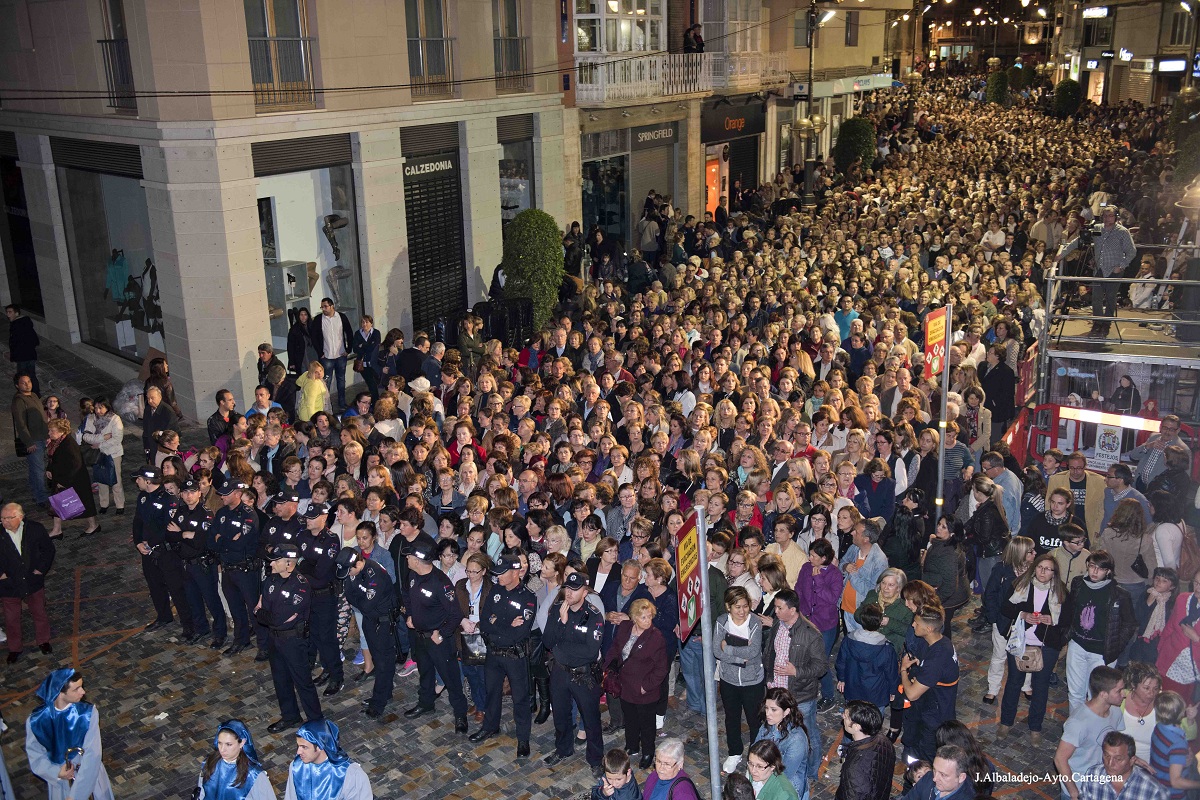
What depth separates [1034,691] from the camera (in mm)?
9133

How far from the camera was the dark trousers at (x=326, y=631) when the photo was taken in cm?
980

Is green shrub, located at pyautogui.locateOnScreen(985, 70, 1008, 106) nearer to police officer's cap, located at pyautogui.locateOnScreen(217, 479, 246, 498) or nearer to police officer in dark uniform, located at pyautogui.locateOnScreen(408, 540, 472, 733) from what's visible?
police officer's cap, located at pyautogui.locateOnScreen(217, 479, 246, 498)

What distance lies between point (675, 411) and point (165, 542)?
572cm

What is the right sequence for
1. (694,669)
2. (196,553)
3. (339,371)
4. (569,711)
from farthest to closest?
(339,371), (196,553), (694,669), (569,711)

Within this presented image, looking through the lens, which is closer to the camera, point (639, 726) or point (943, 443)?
point (639, 726)

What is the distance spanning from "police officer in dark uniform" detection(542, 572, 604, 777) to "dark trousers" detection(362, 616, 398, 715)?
1180mm

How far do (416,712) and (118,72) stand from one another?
1337 centimetres

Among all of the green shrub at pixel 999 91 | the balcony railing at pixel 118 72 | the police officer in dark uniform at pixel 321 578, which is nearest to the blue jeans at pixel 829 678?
the police officer in dark uniform at pixel 321 578

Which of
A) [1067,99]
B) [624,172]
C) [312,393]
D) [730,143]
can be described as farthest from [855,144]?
[1067,99]

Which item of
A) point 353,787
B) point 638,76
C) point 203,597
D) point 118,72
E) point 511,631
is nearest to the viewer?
point 353,787

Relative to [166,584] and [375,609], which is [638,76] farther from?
[375,609]

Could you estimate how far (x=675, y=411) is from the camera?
12.8 m

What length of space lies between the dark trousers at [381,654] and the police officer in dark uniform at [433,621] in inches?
8.4

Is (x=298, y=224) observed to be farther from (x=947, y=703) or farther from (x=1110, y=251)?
(x=947, y=703)
